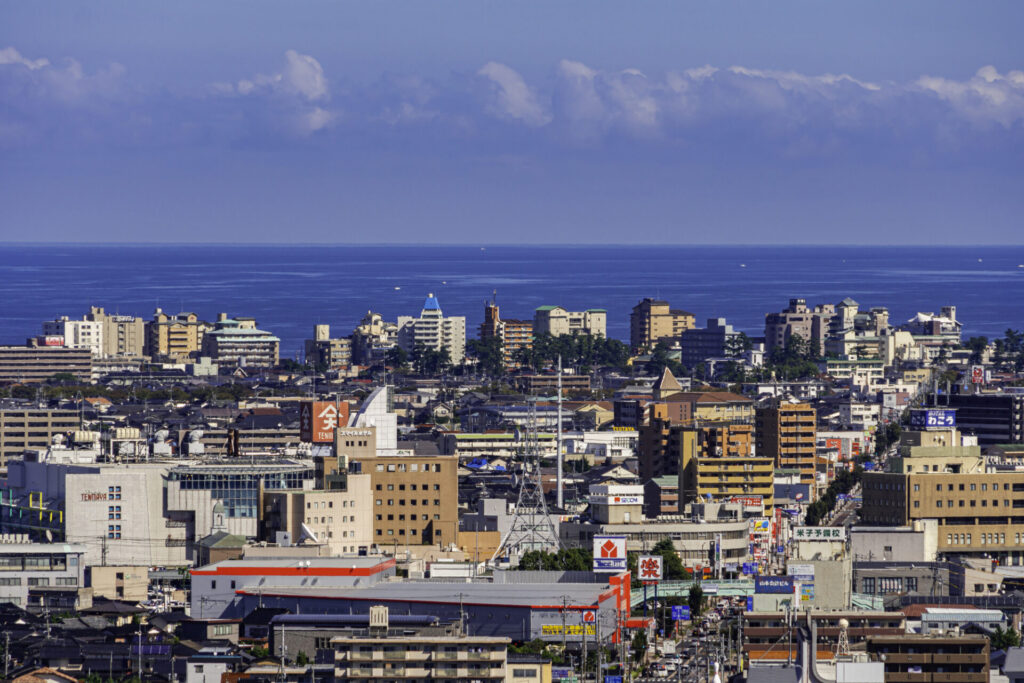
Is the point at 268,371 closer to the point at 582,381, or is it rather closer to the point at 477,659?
the point at 582,381

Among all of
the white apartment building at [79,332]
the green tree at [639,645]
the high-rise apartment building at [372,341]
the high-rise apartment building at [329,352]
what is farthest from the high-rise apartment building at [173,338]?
the green tree at [639,645]

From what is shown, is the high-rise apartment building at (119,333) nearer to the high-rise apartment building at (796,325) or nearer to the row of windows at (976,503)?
the high-rise apartment building at (796,325)

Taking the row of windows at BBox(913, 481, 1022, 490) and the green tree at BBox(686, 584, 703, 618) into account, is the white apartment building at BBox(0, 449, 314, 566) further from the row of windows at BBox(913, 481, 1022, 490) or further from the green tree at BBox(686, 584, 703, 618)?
the row of windows at BBox(913, 481, 1022, 490)

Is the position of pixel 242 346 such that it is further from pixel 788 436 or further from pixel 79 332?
pixel 788 436

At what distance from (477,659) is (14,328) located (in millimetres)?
150964

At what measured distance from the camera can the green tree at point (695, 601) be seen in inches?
1907

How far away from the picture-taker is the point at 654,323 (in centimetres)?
16188

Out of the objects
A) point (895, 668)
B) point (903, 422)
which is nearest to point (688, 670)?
point (895, 668)

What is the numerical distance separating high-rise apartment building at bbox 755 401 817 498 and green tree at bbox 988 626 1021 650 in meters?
35.5

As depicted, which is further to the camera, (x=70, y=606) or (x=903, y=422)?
(x=903, y=422)

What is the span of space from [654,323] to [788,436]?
83.4m

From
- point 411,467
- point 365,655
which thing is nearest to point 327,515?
point 411,467

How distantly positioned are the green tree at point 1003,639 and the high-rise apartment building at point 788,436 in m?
35.5

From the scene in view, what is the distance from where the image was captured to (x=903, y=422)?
316 feet
